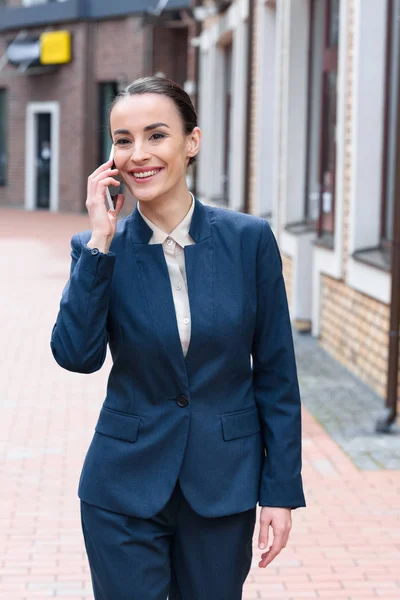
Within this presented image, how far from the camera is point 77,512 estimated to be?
5.61 metres

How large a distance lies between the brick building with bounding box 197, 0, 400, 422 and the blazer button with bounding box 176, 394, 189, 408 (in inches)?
203

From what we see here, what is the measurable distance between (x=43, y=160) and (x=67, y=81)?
2669 millimetres

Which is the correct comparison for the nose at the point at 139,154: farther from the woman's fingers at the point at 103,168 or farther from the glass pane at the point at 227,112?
the glass pane at the point at 227,112

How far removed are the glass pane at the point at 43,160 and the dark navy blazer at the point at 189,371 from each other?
34052 mm

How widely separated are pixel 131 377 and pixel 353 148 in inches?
288

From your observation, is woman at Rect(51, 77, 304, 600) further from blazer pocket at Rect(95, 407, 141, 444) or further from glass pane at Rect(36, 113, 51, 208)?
glass pane at Rect(36, 113, 51, 208)

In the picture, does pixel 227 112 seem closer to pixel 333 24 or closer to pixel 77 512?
pixel 333 24

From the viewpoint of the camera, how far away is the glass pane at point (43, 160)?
36281 mm

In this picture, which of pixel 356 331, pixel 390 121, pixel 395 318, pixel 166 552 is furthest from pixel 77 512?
pixel 390 121

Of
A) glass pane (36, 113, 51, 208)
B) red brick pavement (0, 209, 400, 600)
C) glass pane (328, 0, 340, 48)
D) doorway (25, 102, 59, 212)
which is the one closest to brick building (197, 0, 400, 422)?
glass pane (328, 0, 340, 48)

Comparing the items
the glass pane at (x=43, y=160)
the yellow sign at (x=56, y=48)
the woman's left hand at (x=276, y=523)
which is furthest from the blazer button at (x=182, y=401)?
the glass pane at (x=43, y=160)

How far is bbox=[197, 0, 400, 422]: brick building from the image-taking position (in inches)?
369

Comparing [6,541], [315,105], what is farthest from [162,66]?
[6,541]

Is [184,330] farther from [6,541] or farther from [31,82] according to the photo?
[31,82]
